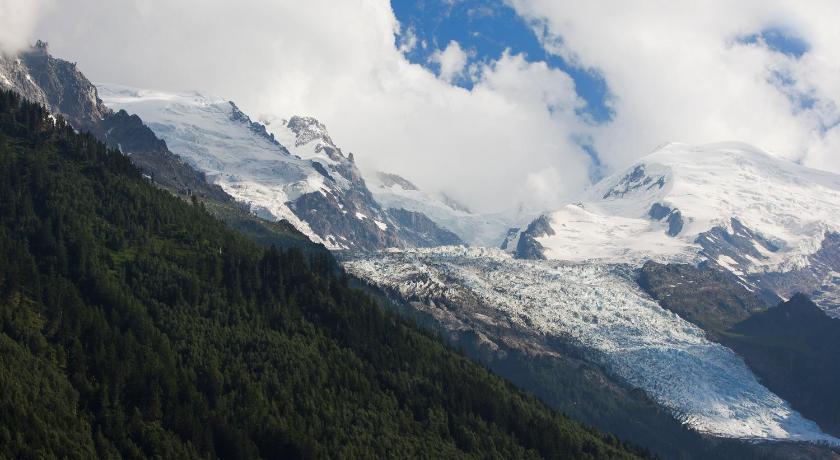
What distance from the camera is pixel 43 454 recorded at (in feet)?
639

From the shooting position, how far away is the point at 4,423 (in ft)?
652

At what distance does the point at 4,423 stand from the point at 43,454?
419 inches
